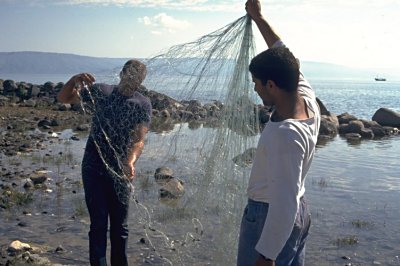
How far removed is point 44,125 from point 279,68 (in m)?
19.3

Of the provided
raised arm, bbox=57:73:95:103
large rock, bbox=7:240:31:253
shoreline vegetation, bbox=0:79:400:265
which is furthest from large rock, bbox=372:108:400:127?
raised arm, bbox=57:73:95:103

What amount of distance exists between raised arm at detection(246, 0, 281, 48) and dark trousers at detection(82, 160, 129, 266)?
185 centimetres

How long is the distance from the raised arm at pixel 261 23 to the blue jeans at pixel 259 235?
1.17m

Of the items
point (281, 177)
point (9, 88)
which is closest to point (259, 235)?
point (281, 177)

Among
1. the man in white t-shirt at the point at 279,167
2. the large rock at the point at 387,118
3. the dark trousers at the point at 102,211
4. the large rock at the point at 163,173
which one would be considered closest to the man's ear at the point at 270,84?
the man in white t-shirt at the point at 279,167

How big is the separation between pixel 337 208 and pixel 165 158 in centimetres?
581

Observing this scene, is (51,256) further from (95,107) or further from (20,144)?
(20,144)

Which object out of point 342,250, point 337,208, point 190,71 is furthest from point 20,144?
point 190,71

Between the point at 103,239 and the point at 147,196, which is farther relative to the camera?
the point at 147,196

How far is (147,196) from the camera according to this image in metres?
6.53

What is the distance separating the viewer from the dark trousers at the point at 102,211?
4512 mm

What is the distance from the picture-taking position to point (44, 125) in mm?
20781

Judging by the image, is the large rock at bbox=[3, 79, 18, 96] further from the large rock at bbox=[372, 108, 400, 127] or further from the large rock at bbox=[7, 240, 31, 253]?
the large rock at bbox=[7, 240, 31, 253]

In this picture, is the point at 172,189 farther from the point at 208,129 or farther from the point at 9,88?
the point at 9,88
